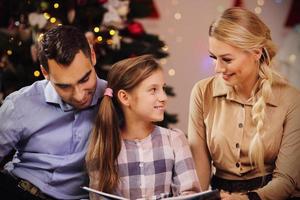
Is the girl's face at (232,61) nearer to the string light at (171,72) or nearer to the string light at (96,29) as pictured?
the string light at (96,29)

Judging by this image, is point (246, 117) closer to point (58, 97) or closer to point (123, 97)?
point (123, 97)

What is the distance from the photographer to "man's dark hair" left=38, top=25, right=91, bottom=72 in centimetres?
160

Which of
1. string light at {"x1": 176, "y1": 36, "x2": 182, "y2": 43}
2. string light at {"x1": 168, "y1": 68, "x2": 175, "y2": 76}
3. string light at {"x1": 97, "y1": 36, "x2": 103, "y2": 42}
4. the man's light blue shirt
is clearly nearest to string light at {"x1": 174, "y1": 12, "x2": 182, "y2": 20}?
string light at {"x1": 176, "y1": 36, "x2": 182, "y2": 43}

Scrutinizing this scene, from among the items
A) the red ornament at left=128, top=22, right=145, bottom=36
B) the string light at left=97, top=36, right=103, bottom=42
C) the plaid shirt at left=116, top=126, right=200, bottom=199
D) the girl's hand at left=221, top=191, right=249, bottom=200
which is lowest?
the girl's hand at left=221, top=191, right=249, bottom=200

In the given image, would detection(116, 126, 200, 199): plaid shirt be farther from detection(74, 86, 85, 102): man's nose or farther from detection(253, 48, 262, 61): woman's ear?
detection(253, 48, 262, 61): woman's ear

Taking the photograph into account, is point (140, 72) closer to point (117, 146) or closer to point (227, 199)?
point (117, 146)

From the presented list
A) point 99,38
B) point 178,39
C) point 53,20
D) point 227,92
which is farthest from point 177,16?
point 227,92

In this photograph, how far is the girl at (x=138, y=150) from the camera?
165 cm

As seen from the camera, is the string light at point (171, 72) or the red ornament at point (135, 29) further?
the string light at point (171, 72)

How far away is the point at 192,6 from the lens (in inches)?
124

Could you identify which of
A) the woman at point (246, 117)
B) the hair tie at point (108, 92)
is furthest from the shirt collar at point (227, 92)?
the hair tie at point (108, 92)

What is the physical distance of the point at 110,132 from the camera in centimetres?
166

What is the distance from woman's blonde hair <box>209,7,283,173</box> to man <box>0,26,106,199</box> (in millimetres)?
401

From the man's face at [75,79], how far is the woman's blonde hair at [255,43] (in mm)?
393
